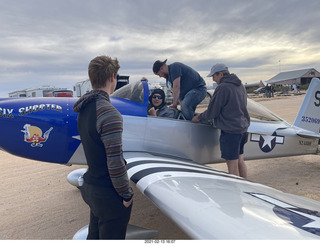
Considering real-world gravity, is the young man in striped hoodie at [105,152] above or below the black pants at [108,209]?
above

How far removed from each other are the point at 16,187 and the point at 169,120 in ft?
11.2

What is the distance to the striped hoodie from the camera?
151cm

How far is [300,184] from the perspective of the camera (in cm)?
467

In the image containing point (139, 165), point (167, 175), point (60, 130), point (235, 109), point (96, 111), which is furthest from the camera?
point (235, 109)

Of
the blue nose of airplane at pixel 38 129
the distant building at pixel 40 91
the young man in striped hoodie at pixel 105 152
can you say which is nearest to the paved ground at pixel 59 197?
the blue nose of airplane at pixel 38 129

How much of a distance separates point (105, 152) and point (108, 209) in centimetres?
39

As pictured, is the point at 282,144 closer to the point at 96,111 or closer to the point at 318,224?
the point at 318,224

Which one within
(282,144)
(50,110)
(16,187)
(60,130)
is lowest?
(16,187)

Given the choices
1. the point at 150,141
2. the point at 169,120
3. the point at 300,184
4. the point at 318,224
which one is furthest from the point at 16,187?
the point at 300,184

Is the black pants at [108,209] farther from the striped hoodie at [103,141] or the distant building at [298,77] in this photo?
the distant building at [298,77]

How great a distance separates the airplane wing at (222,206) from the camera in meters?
1.56

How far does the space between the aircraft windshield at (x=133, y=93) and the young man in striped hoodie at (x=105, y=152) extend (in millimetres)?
1958

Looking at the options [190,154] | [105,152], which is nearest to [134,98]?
[190,154]

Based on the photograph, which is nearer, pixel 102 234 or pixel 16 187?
pixel 102 234
